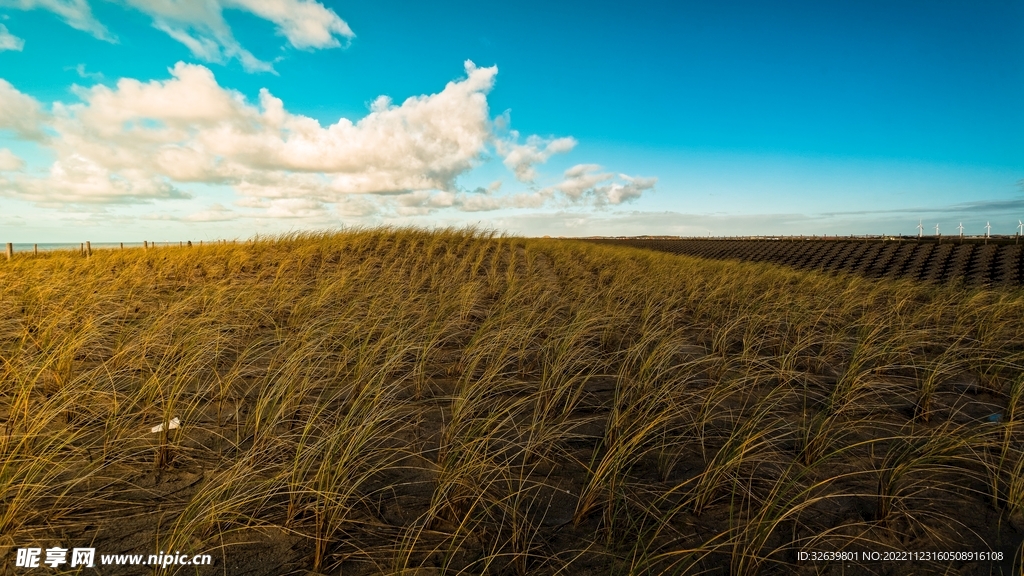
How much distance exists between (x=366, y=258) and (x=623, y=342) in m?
5.70

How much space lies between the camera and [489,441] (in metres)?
2.29

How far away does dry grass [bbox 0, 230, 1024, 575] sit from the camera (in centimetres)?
169

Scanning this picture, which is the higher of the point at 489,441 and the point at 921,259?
the point at 921,259

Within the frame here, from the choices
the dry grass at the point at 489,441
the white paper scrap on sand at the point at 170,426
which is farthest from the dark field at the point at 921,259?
the white paper scrap on sand at the point at 170,426

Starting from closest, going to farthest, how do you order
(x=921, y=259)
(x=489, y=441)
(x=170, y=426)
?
(x=489, y=441), (x=170, y=426), (x=921, y=259)

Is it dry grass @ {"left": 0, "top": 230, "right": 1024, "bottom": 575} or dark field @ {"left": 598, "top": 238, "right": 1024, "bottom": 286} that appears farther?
dark field @ {"left": 598, "top": 238, "right": 1024, "bottom": 286}

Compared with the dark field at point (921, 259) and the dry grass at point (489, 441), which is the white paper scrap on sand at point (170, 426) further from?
the dark field at point (921, 259)

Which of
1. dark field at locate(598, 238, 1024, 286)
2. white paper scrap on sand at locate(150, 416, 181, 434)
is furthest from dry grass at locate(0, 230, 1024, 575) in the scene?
dark field at locate(598, 238, 1024, 286)

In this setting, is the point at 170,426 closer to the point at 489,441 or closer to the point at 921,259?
the point at 489,441

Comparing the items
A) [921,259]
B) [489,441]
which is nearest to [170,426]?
[489,441]

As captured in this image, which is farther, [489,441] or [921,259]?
[921,259]

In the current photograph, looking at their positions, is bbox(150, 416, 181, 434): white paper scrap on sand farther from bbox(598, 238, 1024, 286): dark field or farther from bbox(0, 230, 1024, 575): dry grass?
bbox(598, 238, 1024, 286): dark field

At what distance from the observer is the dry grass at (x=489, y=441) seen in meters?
1.69

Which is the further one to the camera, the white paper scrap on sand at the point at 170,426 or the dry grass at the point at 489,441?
the white paper scrap on sand at the point at 170,426
